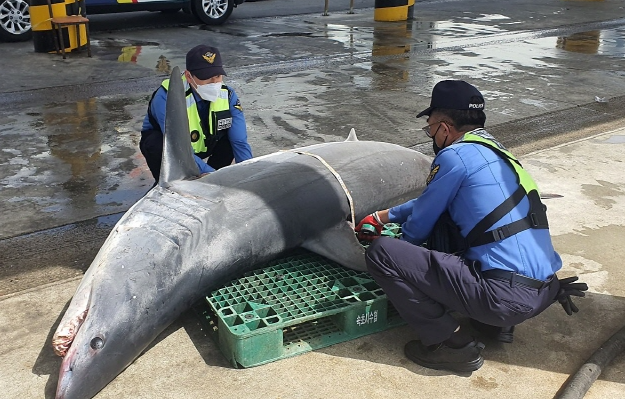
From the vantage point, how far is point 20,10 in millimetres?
11211

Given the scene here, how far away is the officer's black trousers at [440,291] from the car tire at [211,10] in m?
12.0

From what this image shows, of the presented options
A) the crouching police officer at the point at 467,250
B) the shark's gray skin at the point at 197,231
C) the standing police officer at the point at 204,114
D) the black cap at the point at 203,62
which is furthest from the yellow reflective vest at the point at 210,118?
the crouching police officer at the point at 467,250

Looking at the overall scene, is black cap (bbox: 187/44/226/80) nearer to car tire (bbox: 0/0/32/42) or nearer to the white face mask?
the white face mask

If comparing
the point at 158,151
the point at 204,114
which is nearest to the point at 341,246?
the point at 204,114

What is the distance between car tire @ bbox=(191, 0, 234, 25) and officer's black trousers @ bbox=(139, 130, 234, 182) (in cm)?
1004

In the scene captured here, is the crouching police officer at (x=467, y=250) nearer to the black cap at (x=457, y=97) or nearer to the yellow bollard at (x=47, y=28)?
the black cap at (x=457, y=97)

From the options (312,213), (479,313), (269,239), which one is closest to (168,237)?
(269,239)

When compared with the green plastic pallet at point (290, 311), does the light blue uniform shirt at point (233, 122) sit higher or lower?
higher

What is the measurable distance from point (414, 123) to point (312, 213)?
378cm

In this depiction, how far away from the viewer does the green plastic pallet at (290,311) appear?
2949 mm

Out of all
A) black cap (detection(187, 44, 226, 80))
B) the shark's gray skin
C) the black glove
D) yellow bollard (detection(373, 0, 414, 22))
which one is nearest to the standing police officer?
black cap (detection(187, 44, 226, 80))

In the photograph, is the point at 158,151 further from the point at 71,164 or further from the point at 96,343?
the point at 96,343

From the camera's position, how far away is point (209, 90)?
4.21m

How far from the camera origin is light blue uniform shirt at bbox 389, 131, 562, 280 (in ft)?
9.21
